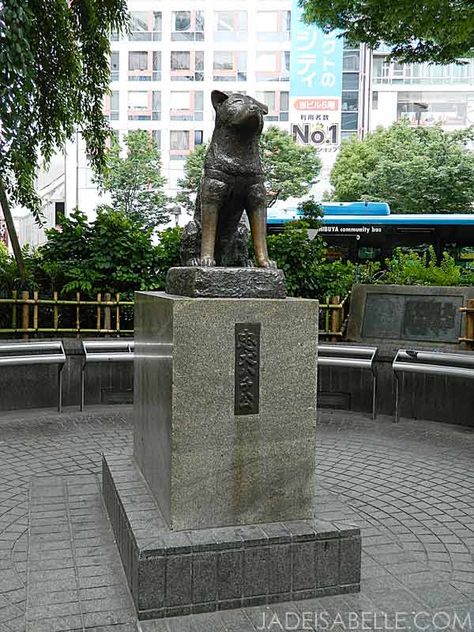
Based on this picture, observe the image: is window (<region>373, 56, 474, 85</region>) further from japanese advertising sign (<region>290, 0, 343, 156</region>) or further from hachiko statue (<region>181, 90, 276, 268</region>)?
hachiko statue (<region>181, 90, 276, 268</region>)

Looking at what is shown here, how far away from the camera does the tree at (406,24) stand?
9.89 m

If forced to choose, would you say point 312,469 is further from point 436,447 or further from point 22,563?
point 436,447

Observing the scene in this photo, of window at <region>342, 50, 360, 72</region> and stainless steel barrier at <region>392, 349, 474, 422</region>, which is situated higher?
window at <region>342, 50, 360, 72</region>

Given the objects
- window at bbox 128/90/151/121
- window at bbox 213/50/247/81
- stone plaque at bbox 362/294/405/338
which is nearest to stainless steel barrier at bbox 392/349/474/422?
stone plaque at bbox 362/294/405/338

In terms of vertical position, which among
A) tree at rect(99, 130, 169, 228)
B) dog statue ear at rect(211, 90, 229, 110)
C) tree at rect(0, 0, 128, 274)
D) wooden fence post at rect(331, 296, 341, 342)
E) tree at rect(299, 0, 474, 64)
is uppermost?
tree at rect(99, 130, 169, 228)

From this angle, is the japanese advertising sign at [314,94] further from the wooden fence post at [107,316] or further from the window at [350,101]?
the wooden fence post at [107,316]

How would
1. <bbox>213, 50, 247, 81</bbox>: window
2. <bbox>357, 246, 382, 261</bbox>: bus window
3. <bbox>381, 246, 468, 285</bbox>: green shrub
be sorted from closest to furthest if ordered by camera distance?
<bbox>381, 246, 468, 285</bbox>: green shrub < <bbox>357, 246, 382, 261</bbox>: bus window < <bbox>213, 50, 247, 81</bbox>: window

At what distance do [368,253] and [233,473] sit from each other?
1568cm

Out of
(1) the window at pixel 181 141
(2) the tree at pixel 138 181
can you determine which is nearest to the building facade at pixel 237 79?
(1) the window at pixel 181 141

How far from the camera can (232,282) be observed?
12.9ft

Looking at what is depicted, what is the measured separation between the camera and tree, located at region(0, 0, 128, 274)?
9.29 metres

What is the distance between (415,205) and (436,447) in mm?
27513

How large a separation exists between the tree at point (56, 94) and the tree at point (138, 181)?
2817cm

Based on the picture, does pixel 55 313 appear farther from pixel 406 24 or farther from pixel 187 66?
pixel 187 66
